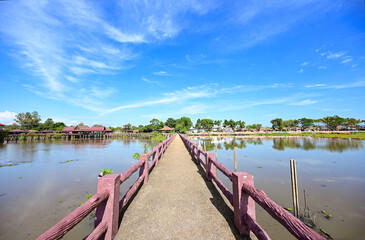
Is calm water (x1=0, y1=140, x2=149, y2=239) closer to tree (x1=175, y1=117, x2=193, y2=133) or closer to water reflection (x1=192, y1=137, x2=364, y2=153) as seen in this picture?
water reflection (x1=192, y1=137, x2=364, y2=153)

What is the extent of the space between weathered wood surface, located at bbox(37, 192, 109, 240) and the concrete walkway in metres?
1.06

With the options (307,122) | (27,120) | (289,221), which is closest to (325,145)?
(289,221)

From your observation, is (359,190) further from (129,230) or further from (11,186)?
(11,186)

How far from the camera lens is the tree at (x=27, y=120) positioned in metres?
73.9

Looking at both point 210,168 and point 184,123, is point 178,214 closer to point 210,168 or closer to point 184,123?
point 210,168

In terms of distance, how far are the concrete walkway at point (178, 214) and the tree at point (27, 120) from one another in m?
101

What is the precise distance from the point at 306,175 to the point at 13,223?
15.9 metres

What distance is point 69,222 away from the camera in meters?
1.53

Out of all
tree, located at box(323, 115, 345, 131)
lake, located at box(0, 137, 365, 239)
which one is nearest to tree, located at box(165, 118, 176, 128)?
lake, located at box(0, 137, 365, 239)

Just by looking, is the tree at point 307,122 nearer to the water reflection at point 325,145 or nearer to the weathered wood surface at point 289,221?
the water reflection at point 325,145

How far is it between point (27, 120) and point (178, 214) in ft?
339

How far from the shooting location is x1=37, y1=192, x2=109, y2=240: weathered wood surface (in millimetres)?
1311

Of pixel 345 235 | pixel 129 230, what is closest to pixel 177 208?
pixel 129 230

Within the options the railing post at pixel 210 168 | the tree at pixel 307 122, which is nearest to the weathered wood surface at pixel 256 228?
the railing post at pixel 210 168
